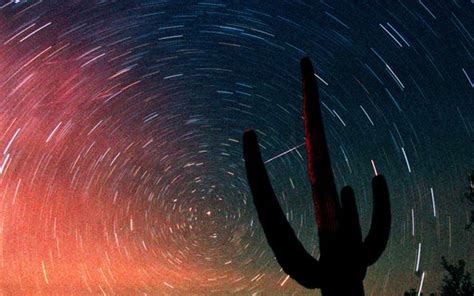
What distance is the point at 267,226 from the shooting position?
254 inches

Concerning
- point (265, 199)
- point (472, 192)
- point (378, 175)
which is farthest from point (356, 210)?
point (472, 192)

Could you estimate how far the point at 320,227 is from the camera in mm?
6812

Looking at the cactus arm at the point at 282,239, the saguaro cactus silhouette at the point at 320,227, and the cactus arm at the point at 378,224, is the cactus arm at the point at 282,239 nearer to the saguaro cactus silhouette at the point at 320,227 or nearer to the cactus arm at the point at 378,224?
the saguaro cactus silhouette at the point at 320,227

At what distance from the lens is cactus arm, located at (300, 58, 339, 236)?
6.81m

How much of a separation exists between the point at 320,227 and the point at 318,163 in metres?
0.92

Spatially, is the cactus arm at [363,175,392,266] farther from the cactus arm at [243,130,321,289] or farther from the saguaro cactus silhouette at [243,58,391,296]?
the cactus arm at [243,130,321,289]

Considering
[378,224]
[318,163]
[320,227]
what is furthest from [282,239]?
[378,224]

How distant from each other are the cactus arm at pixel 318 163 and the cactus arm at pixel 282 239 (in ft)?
1.83

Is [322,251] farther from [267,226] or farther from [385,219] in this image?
[385,219]

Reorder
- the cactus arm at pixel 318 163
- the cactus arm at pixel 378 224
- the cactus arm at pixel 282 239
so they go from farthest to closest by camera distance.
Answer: the cactus arm at pixel 378 224 → the cactus arm at pixel 318 163 → the cactus arm at pixel 282 239

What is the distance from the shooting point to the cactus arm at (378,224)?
7.34 meters

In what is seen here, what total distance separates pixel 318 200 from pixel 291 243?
2.73ft

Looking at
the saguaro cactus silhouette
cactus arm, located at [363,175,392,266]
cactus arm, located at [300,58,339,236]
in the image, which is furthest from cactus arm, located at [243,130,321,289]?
cactus arm, located at [363,175,392,266]

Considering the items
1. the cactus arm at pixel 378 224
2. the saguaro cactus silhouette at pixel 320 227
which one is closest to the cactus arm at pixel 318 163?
the saguaro cactus silhouette at pixel 320 227
